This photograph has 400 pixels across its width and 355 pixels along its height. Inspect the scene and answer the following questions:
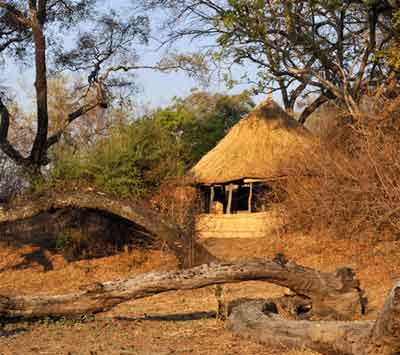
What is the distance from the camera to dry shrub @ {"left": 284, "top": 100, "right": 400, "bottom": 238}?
37.1 ft

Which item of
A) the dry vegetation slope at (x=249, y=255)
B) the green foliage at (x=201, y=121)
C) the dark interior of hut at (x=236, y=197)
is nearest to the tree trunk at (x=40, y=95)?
the dry vegetation slope at (x=249, y=255)

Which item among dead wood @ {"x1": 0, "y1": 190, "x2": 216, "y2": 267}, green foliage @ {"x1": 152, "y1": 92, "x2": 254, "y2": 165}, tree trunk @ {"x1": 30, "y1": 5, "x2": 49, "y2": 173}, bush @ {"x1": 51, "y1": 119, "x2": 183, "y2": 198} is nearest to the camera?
dead wood @ {"x1": 0, "y1": 190, "x2": 216, "y2": 267}

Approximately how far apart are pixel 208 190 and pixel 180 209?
5535 millimetres

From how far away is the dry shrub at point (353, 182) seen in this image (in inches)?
445

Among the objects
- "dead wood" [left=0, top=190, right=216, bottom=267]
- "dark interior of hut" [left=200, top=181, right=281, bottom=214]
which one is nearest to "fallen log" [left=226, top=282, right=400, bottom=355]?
"dead wood" [left=0, top=190, right=216, bottom=267]

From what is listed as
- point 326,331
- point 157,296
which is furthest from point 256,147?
point 326,331

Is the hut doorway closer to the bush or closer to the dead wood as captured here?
the bush

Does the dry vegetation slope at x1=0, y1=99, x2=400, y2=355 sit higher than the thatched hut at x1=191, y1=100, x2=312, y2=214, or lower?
lower

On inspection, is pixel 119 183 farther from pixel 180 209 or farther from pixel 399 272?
pixel 399 272

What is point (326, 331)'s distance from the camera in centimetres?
570

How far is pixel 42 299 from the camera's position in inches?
306

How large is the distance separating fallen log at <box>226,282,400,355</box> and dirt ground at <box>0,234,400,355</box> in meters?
0.14

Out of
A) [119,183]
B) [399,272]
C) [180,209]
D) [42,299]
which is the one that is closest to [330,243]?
[399,272]

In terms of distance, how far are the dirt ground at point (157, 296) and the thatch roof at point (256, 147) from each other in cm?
217
